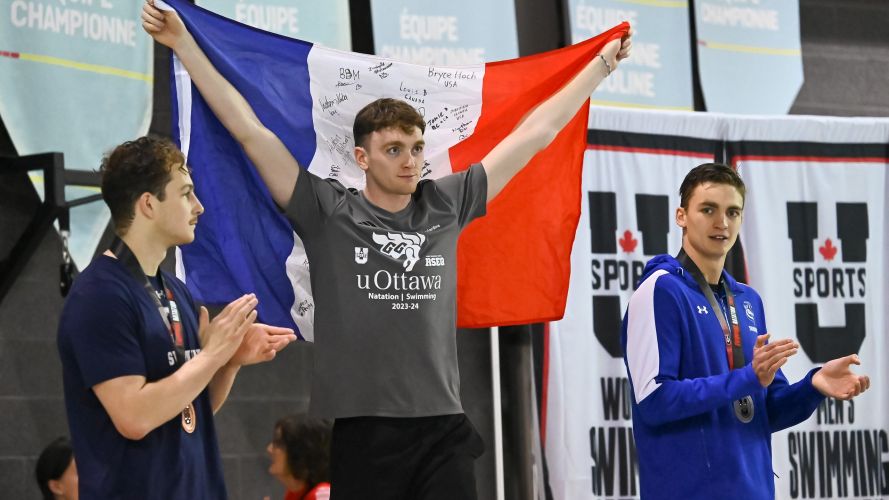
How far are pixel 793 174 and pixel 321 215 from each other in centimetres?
354

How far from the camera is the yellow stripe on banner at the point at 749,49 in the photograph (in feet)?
20.6

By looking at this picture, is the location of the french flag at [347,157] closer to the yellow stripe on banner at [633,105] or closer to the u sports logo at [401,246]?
the u sports logo at [401,246]

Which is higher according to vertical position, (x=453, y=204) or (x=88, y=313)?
(x=453, y=204)

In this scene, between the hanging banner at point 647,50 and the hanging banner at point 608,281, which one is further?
the hanging banner at point 647,50

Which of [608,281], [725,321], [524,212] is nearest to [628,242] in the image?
[608,281]

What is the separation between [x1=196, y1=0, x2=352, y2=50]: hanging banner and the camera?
508cm

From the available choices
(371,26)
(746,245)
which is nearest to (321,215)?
(371,26)

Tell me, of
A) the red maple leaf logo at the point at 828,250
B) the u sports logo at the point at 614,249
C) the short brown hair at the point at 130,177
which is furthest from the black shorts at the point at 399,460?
the red maple leaf logo at the point at 828,250

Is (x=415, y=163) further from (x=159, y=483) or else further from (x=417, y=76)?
(x=159, y=483)

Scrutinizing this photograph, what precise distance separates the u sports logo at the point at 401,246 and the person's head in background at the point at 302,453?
4.32ft

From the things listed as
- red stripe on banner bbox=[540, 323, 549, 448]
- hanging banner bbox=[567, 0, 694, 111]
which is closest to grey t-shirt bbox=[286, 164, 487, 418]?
red stripe on banner bbox=[540, 323, 549, 448]

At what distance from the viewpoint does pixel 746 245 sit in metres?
5.81

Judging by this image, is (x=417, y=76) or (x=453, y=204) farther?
(x=417, y=76)

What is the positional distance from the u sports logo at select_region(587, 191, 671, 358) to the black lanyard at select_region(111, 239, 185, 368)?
10.6 ft
